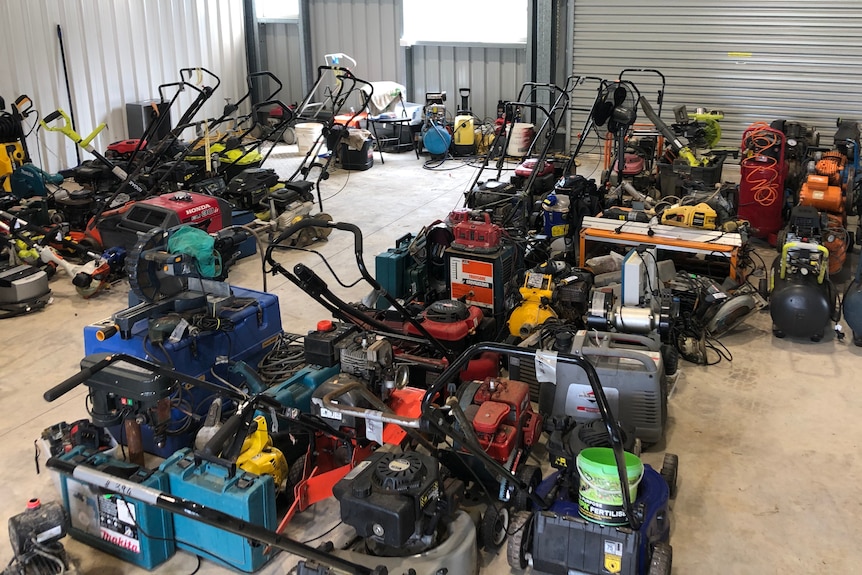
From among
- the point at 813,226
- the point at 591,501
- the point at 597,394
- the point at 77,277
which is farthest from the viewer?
the point at 77,277

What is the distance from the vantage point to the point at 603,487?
3.12m

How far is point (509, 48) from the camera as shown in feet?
42.7

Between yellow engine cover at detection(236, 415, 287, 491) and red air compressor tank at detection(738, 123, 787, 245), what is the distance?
5.18 metres

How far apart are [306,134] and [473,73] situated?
9.55 feet

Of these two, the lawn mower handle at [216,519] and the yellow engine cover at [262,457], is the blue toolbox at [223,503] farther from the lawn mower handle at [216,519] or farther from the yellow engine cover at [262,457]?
the lawn mower handle at [216,519]

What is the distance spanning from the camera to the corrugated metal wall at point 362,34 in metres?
13.8

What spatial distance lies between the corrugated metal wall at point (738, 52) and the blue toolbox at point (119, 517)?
10.2 metres

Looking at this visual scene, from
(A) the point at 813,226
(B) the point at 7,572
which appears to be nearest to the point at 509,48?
(A) the point at 813,226

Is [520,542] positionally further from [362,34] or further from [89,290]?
[362,34]

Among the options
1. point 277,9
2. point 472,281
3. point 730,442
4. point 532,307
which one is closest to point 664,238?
point 532,307

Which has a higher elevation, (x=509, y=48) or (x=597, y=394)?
(x=509, y=48)

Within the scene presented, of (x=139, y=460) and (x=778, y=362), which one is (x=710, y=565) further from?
(x=139, y=460)

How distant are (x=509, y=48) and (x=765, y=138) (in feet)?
20.8

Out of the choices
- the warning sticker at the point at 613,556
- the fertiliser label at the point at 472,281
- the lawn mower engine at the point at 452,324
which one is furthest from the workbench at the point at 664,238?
the warning sticker at the point at 613,556
